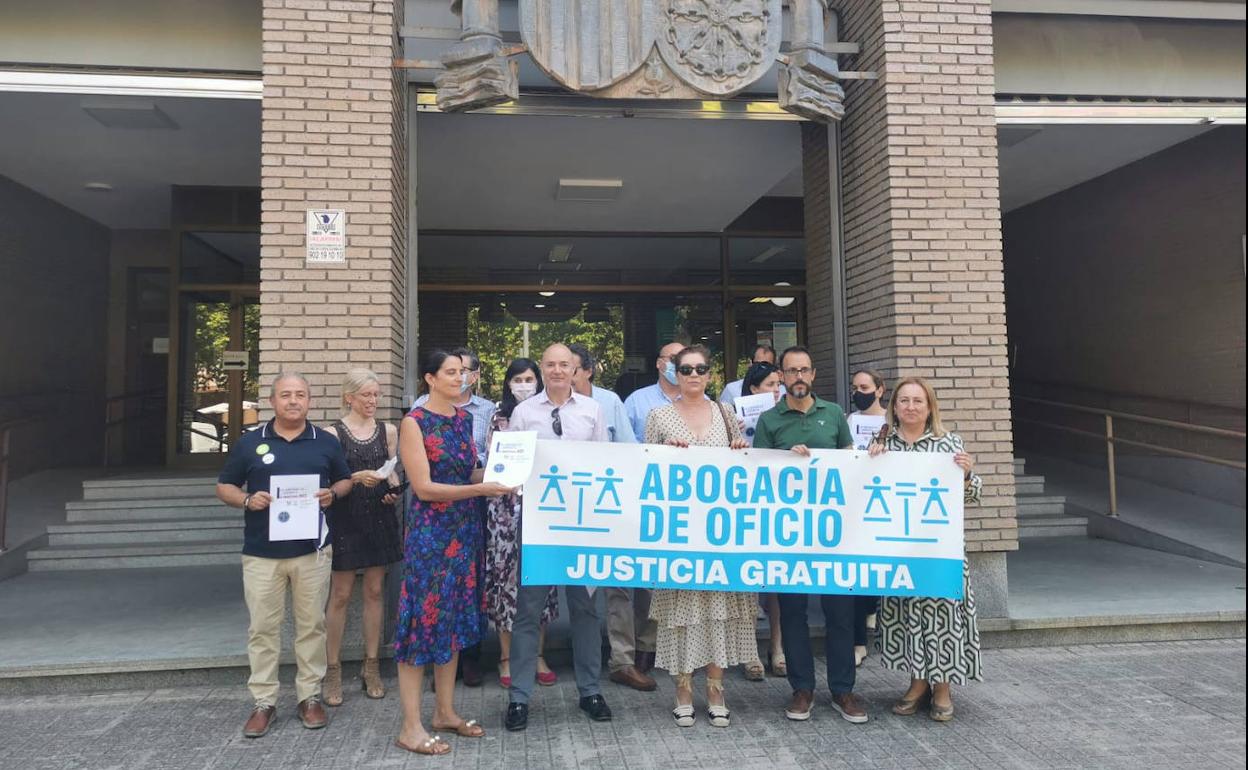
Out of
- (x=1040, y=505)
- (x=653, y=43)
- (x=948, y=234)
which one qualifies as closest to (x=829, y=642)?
(x=948, y=234)

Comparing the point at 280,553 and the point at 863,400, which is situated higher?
the point at 863,400

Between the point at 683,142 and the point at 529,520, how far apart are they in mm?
4694

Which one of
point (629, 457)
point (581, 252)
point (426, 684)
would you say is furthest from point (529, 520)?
point (581, 252)

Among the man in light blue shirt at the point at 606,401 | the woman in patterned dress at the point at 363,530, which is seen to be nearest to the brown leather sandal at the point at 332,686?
the woman in patterned dress at the point at 363,530

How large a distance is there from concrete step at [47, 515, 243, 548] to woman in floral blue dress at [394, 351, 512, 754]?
5.02 meters

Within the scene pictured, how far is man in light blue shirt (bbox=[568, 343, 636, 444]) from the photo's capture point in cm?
480

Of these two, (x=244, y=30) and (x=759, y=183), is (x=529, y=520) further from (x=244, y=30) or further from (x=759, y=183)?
(x=759, y=183)

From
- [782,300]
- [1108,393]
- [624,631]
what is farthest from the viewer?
[782,300]

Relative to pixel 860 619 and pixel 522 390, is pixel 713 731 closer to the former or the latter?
pixel 860 619

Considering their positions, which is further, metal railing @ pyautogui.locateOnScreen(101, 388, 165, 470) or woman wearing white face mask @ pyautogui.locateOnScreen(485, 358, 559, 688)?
metal railing @ pyautogui.locateOnScreen(101, 388, 165, 470)

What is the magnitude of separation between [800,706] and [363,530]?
2616 millimetres

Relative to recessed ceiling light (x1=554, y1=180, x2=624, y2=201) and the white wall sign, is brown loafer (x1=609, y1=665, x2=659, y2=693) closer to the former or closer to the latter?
the white wall sign

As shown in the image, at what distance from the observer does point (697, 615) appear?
13.9ft

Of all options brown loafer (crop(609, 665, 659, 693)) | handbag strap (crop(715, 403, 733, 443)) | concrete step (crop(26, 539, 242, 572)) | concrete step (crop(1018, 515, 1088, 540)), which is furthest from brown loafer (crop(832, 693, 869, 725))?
concrete step (crop(26, 539, 242, 572))
